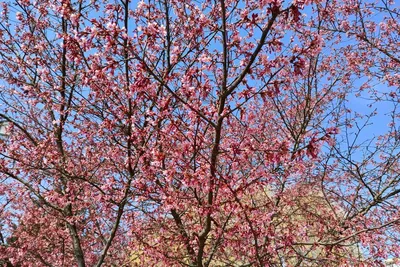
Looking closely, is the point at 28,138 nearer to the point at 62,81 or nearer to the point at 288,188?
the point at 62,81

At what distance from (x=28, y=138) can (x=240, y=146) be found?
5012 millimetres

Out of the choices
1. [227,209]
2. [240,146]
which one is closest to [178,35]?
[240,146]

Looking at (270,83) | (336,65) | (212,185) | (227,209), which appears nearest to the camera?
(270,83)

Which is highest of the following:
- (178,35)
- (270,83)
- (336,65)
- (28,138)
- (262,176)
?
(336,65)

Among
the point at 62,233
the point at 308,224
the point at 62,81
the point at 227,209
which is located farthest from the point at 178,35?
the point at 62,233

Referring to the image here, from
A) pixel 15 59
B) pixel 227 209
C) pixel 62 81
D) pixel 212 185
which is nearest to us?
pixel 212 185

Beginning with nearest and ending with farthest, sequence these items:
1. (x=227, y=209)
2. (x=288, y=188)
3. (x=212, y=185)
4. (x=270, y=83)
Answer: (x=270, y=83)
(x=212, y=185)
(x=227, y=209)
(x=288, y=188)

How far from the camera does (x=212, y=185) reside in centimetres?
403

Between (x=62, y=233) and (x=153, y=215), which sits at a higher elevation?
(x=62, y=233)

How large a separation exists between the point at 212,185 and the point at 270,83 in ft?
4.11

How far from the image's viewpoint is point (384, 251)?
6410 millimetres

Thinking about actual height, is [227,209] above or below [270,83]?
below

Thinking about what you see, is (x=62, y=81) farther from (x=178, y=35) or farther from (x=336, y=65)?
(x=336, y=65)

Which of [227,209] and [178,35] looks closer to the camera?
[227,209]
